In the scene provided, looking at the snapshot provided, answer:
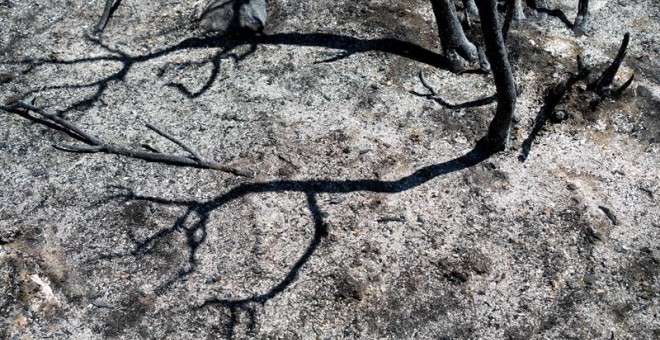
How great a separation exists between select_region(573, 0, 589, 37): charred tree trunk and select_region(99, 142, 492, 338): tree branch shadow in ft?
4.49

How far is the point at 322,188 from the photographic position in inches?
145

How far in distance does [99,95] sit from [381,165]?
1860 millimetres

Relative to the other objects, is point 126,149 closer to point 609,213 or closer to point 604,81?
point 609,213

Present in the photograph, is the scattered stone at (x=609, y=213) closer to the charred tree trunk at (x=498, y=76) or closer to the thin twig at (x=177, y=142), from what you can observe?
the charred tree trunk at (x=498, y=76)

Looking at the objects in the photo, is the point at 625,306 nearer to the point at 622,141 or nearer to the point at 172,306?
the point at 622,141

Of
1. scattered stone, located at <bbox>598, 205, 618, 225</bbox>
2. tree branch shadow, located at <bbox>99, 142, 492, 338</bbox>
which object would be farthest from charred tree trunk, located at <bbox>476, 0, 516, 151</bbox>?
scattered stone, located at <bbox>598, 205, 618, 225</bbox>

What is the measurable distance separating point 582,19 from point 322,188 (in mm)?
2351

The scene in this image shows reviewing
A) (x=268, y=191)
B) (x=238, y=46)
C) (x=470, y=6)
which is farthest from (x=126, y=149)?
(x=470, y=6)

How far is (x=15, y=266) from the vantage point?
3.37 metres

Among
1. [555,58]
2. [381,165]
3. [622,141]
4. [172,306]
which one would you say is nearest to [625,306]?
[622,141]

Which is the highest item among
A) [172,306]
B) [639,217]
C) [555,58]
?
[555,58]

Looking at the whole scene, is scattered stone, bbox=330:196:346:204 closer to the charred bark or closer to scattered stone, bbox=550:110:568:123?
scattered stone, bbox=550:110:568:123

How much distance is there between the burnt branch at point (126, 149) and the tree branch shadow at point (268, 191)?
214 millimetres

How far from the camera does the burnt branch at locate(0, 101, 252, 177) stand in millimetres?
3762
